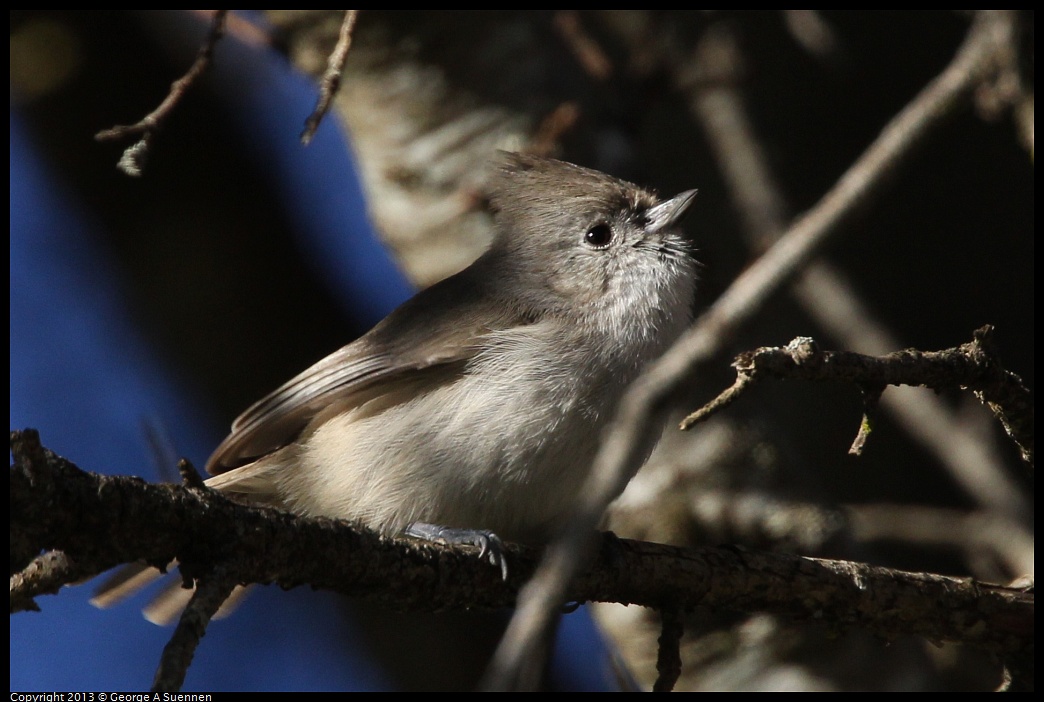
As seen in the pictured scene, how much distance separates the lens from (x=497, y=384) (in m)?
3.66

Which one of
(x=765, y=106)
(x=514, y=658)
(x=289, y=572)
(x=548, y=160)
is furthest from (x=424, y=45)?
(x=514, y=658)

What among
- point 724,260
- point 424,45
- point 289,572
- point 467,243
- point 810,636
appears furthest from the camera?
point 724,260

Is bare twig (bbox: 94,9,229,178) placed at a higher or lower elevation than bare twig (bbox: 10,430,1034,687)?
higher

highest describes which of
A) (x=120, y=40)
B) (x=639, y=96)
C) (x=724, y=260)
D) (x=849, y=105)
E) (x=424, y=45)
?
(x=120, y=40)

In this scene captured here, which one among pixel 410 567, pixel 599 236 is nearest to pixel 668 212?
pixel 599 236

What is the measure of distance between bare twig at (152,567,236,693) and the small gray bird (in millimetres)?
957

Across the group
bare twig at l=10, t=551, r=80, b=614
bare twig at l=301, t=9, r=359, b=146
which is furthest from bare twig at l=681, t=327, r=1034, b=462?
bare twig at l=10, t=551, r=80, b=614

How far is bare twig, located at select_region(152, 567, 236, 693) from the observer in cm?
203

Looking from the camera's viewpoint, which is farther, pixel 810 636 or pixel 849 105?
pixel 849 105

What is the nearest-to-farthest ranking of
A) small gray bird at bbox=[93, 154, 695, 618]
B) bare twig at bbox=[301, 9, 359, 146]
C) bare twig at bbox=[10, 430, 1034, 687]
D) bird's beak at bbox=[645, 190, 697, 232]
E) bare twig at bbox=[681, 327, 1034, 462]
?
bare twig at bbox=[10, 430, 1034, 687], bare twig at bbox=[681, 327, 1034, 462], bare twig at bbox=[301, 9, 359, 146], small gray bird at bbox=[93, 154, 695, 618], bird's beak at bbox=[645, 190, 697, 232]

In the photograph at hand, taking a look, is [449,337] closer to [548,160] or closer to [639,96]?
[548,160]

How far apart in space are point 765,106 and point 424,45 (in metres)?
2.00

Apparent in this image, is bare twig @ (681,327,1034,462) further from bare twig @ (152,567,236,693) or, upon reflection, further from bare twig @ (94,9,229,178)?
bare twig @ (94,9,229,178)

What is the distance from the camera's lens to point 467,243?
16.8 ft
